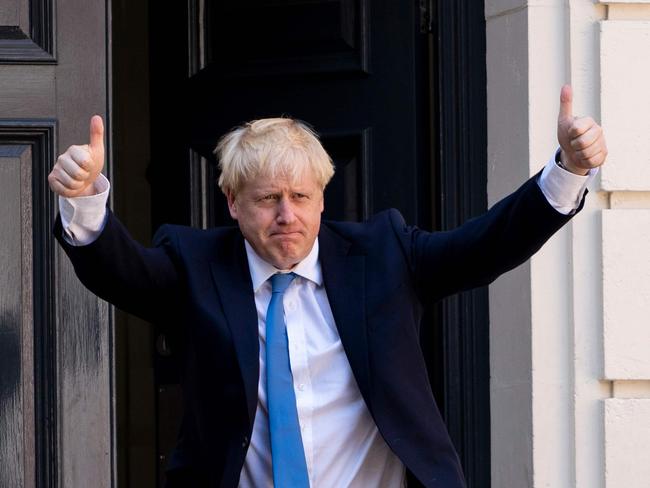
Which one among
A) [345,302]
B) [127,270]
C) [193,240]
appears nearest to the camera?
[127,270]

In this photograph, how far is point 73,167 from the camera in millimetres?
3256

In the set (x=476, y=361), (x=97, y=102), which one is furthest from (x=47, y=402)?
(x=476, y=361)

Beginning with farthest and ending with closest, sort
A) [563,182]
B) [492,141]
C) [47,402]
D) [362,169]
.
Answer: [362,169] → [492,141] → [47,402] → [563,182]

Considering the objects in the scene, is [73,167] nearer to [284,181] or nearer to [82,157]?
[82,157]

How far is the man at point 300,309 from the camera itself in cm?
349

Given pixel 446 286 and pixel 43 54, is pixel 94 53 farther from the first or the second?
pixel 446 286

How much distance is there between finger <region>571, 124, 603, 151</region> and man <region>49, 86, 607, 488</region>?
0.09 m

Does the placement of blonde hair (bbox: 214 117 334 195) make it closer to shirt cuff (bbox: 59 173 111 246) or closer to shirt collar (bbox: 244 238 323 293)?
shirt collar (bbox: 244 238 323 293)

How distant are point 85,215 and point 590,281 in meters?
1.72

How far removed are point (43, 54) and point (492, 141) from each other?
1354 mm

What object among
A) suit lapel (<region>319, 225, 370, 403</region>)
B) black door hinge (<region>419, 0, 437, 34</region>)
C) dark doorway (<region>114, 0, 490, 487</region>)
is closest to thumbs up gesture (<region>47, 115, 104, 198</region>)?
suit lapel (<region>319, 225, 370, 403</region>)

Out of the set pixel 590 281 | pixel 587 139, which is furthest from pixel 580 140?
pixel 590 281

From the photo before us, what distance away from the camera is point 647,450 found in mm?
4465

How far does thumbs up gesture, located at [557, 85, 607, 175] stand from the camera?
10.9ft
